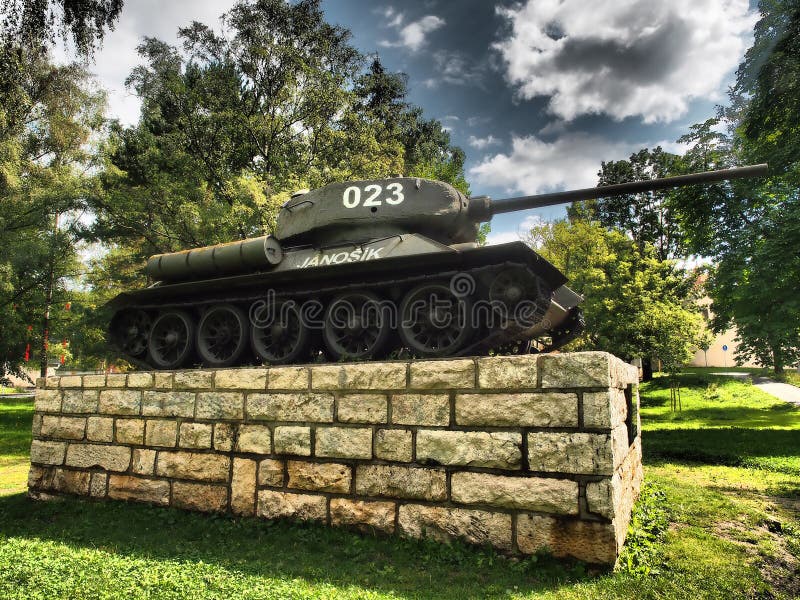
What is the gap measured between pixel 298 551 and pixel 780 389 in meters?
25.6

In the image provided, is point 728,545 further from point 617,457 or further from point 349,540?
point 349,540

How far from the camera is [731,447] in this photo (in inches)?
408

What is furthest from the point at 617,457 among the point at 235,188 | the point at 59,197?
the point at 59,197

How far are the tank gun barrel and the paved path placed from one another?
1603 centimetres

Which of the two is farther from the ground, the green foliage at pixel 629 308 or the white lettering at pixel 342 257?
the green foliage at pixel 629 308

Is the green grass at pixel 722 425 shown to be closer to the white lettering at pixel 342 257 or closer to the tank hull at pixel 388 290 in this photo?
the tank hull at pixel 388 290

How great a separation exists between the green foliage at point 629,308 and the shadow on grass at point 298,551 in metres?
15.4

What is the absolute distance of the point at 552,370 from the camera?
4.20 m

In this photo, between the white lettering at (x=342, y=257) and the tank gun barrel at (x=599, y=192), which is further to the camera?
the tank gun barrel at (x=599, y=192)

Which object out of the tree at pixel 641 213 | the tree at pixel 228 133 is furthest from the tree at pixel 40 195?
the tree at pixel 641 213

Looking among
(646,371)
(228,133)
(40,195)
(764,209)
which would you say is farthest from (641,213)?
(40,195)

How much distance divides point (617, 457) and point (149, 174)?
17.4 meters

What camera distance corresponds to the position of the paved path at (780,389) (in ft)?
66.2

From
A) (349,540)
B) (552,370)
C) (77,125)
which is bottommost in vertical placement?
(349,540)
